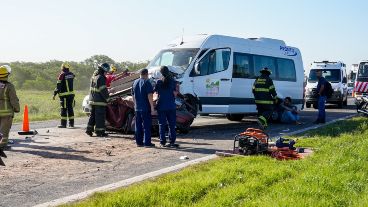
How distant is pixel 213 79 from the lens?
14.2m

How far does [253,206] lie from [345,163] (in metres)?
2.80

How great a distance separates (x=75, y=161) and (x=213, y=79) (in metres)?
6.61

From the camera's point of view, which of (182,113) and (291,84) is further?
(291,84)

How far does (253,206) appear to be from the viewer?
5.25 metres

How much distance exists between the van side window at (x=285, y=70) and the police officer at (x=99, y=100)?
26.0ft

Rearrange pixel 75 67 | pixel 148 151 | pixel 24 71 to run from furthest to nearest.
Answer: pixel 75 67, pixel 24 71, pixel 148 151

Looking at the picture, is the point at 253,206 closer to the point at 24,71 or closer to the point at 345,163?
the point at 345,163

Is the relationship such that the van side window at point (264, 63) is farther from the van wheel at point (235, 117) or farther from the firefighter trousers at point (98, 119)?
the firefighter trousers at point (98, 119)

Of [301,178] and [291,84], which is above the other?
[291,84]

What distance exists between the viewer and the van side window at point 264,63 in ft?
53.5

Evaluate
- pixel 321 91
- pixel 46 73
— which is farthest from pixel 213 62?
pixel 46 73

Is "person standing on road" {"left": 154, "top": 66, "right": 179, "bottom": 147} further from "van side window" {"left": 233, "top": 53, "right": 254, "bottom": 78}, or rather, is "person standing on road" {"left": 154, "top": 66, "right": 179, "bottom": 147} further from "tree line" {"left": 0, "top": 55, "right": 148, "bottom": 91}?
"tree line" {"left": 0, "top": 55, "right": 148, "bottom": 91}

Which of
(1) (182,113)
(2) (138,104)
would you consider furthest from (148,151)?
(1) (182,113)

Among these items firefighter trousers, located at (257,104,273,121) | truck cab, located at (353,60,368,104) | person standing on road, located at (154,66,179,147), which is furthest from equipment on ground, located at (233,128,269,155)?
truck cab, located at (353,60,368,104)
